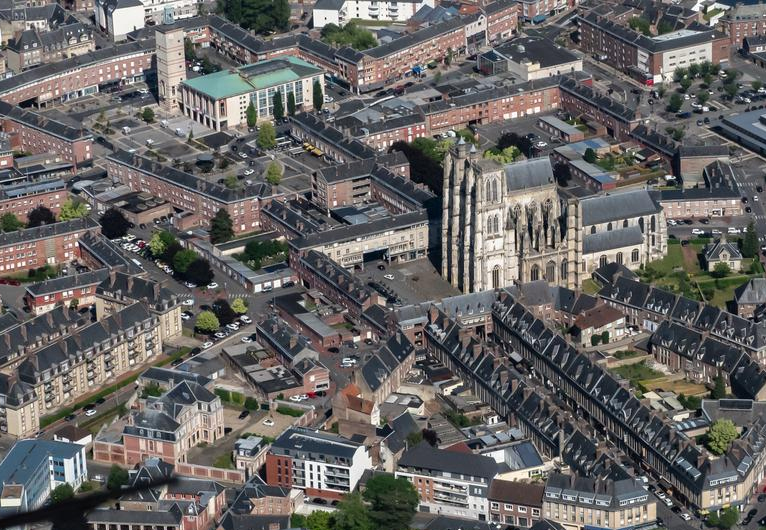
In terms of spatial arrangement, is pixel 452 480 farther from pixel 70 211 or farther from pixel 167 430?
pixel 70 211

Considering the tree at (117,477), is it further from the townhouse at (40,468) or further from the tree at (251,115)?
the tree at (251,115)

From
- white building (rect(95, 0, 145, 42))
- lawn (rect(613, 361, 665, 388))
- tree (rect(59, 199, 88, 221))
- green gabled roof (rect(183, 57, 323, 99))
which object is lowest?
lawn (rect(613, 361, 665, 388))

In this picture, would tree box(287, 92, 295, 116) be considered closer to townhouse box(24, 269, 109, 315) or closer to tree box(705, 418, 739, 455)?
townhouse box(24, 269, 109, 315)

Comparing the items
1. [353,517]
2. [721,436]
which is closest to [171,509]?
[353,517]

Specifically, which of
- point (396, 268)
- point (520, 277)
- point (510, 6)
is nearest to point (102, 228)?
point (396, 268)

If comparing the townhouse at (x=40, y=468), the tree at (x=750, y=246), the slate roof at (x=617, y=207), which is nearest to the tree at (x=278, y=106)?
the slate roof at (x=617, y=207)

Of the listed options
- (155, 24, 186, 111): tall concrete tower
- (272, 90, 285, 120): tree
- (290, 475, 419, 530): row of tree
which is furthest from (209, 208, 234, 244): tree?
(290, 475, 419, 530): row of tree
